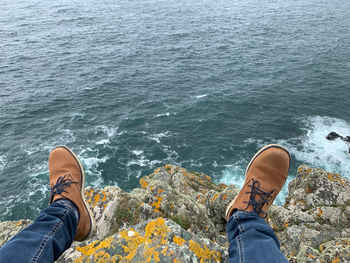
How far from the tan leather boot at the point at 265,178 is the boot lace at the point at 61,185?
11.7ft

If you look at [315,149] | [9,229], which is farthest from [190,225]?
[315,149]

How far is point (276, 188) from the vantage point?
5441mm

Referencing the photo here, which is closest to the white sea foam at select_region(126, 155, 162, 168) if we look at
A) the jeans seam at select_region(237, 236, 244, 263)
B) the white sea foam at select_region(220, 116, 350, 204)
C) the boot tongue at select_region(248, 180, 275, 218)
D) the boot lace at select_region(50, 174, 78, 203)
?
the white sea foam at select_region(220, 116, 350, 204)

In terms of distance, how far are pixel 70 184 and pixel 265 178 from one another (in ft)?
15.0

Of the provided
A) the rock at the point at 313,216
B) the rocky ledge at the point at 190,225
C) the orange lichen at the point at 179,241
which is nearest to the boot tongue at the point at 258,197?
the rocky ledge at the point at 190,225

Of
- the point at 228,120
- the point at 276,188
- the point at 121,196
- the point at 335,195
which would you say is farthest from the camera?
the point at 228,120

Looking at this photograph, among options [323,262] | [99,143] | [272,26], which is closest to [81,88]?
[99,143]

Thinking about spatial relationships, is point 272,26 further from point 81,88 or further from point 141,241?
point 141,241

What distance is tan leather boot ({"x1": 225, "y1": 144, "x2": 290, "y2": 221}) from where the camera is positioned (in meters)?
4.88

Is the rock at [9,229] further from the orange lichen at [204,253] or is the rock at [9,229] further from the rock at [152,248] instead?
the orange lichen at [204,253]

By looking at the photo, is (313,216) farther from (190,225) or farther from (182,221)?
(182,221)

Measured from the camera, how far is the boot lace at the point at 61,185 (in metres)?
4.71

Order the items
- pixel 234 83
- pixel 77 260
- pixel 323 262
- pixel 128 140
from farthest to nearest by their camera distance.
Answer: pixel 234 83
pixel 128 140
pixel 323 262
pixel 77 260

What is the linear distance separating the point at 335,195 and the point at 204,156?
16.1 m
